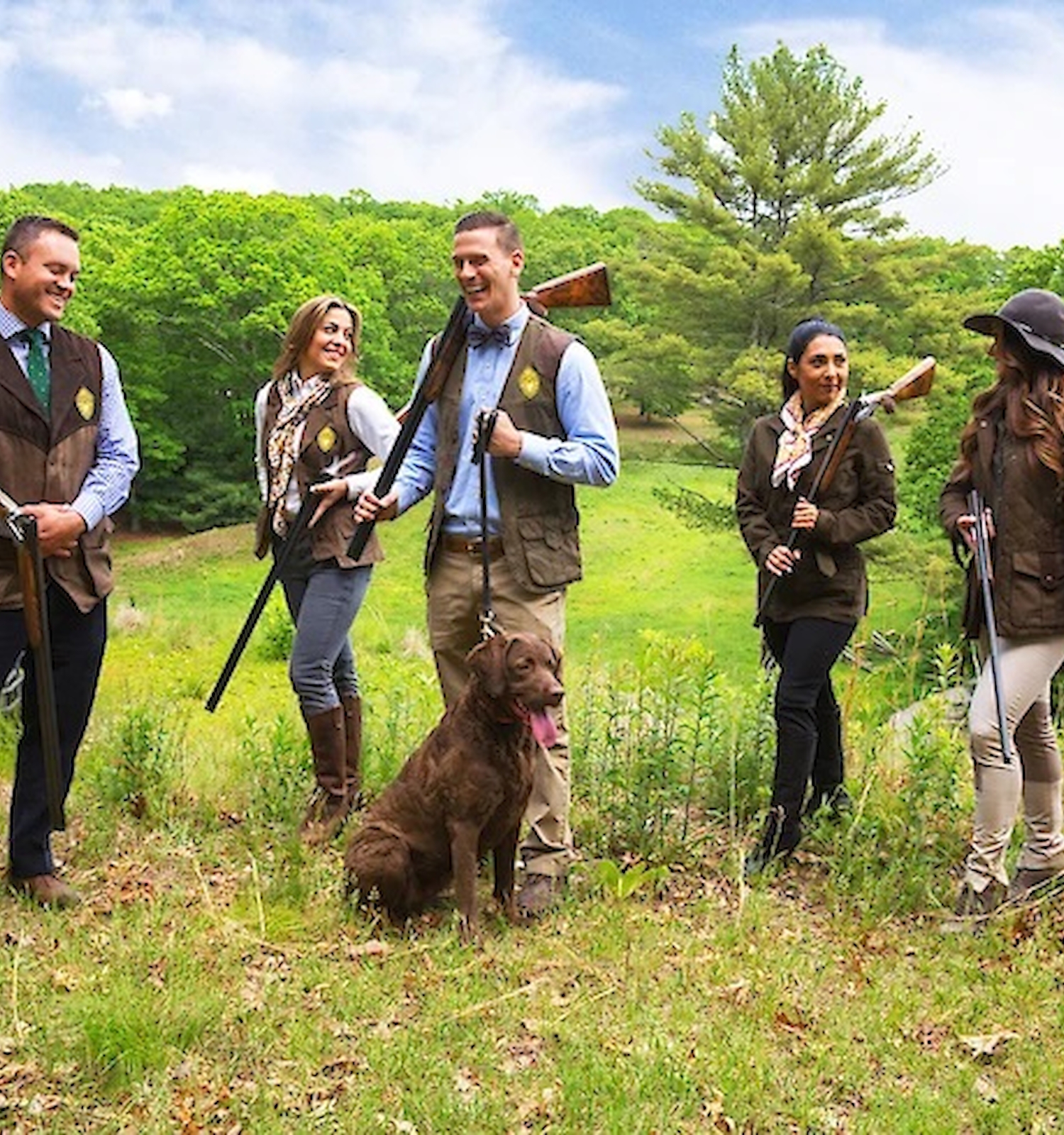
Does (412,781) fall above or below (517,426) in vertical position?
below

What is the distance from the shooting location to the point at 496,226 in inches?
191

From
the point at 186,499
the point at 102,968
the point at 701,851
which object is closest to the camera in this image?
the point at 102,968

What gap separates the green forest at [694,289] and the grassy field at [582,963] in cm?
2217

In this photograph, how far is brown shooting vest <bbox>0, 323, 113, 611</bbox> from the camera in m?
4.72

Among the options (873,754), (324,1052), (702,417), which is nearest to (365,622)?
(702,417)

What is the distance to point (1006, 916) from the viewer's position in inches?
198

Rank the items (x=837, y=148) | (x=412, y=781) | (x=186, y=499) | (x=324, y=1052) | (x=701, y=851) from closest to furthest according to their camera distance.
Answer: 1. (x=324, y=1052)
2. (x=412, y=781)
3. (x=701, y=851)
4. (x=837, y=148)
5. (x=186, y=499)

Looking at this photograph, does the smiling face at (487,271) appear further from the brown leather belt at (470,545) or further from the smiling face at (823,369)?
the smiling face at (823,369)

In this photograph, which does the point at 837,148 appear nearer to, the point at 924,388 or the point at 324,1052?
the point at 924,388

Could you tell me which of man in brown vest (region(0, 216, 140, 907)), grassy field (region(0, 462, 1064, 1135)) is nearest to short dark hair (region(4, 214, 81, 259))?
man in brown vest (region(0, 216, 140, 907))

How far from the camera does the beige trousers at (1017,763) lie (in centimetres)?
491

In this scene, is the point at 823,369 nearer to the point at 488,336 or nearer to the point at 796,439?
the point at 796,439

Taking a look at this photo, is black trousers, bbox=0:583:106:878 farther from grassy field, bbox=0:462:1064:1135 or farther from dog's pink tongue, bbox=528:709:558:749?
dog's pink tongue, bbox=528:709:558:749

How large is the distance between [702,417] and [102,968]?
30655mm
